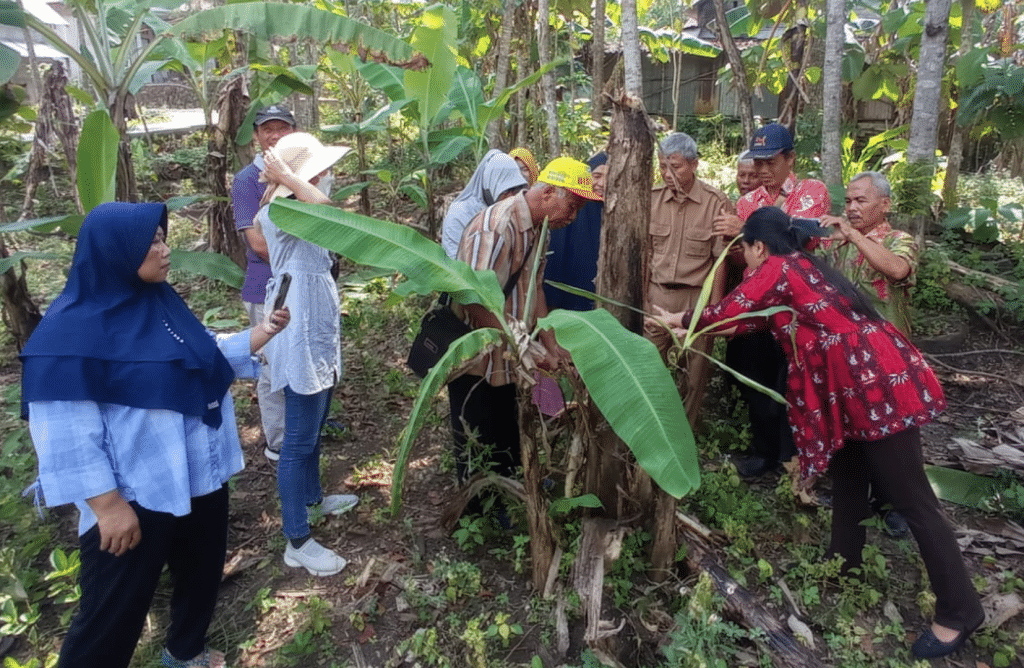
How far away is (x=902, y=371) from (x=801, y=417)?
404mm

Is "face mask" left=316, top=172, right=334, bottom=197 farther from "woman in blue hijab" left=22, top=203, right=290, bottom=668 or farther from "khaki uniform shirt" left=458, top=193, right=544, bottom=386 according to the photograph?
"woman in blue hijab" left=22, top=203, right=290, bottom=668

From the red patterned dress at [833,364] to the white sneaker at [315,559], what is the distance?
75.5 inches

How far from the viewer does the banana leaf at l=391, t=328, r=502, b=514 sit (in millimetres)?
2074

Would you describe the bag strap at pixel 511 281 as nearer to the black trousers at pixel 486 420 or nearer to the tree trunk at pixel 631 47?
the black trousers at pixel 486 420

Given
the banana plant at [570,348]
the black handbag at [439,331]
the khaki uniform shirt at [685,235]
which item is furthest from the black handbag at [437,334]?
the khaki uniform shirt at [685,235]

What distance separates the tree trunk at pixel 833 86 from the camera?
502cm

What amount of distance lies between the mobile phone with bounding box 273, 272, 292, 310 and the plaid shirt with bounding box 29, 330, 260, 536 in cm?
21

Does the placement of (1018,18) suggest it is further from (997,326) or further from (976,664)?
(976,664)

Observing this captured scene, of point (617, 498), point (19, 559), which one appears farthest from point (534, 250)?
point (19, 559)

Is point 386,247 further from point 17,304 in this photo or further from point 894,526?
point 17,304

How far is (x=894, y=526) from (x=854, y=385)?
116cm

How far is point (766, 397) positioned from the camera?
3.72 meters

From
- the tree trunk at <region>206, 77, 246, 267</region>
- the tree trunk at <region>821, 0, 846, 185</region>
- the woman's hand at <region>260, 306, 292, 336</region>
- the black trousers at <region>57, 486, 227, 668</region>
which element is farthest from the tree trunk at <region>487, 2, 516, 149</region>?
the black trousers at <region>57, 486, 227, 668</region>

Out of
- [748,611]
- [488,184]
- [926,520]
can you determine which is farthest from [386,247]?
[926,520]
